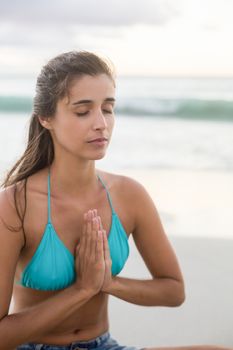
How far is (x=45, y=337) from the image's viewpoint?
81.4 inches

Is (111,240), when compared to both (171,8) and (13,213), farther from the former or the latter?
(171,8)

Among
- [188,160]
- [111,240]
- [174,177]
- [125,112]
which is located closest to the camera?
[111,240]

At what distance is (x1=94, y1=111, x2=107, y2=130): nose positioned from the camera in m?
1.98

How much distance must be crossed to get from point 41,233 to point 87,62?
0.48 metres

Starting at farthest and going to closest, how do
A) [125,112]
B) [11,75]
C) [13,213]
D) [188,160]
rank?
[11,75] < [125,112] < [188,160] < [13,213]

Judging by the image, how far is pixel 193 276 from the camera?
3295 millimetres

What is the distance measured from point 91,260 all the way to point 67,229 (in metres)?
0.15

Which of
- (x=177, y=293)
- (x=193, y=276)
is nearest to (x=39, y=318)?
(x=177, y=293)

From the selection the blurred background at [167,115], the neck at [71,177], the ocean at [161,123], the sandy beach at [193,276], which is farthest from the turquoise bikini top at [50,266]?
the ocean at [161,123]

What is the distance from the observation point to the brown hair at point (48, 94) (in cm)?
202

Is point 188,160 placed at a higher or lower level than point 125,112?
lower

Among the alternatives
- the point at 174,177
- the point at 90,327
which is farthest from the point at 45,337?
the point at 174,177

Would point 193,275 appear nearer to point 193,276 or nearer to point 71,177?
point 193,276

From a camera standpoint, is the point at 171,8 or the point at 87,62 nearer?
the point at 87,62
